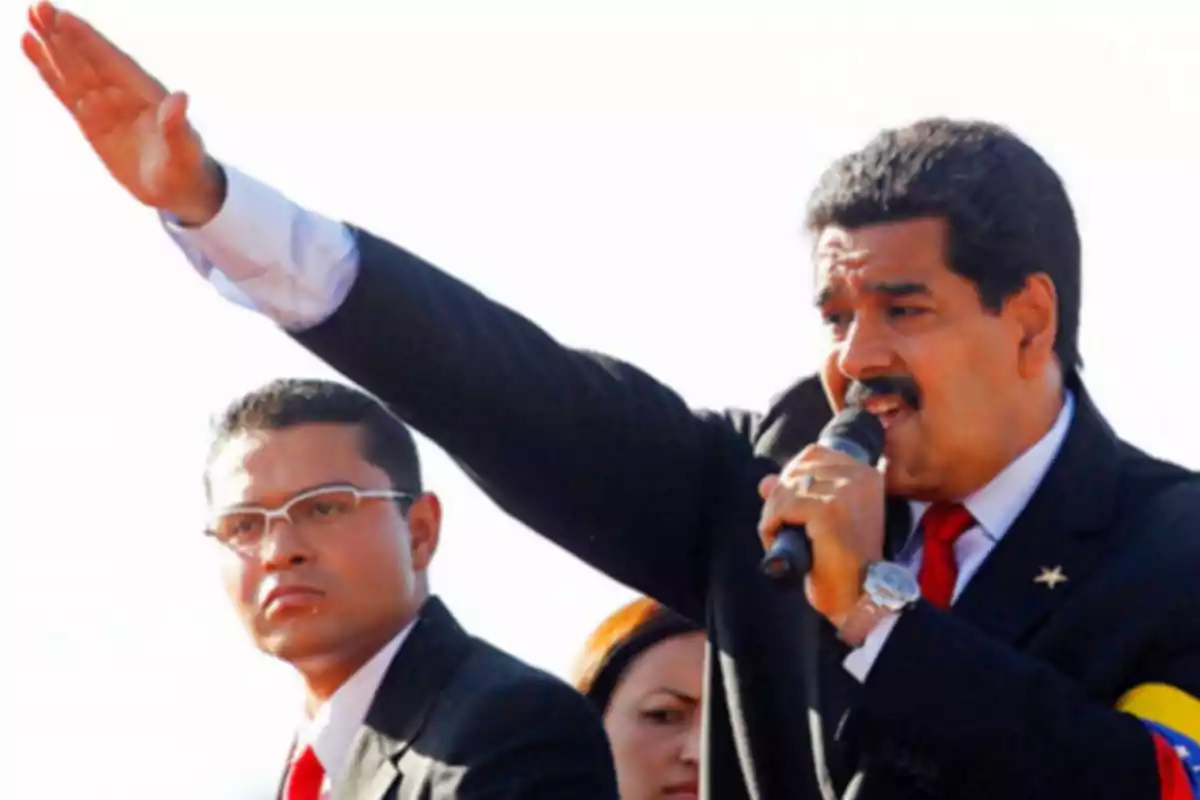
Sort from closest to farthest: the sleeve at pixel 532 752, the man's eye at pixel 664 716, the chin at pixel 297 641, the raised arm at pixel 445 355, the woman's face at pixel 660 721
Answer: the raised arm at pixel 445 355
the sleeve at pixel 532 752
the chin at pixel 297 641
the woman's face at pixel 660 721
the man's eye at pixel 664 716

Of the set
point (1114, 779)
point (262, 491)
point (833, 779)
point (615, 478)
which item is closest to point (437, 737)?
point (262, 491)

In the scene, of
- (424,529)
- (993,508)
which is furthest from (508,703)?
(993,508)

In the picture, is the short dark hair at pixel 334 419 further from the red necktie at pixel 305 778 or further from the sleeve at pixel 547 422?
the sleeve at pixel 547 422

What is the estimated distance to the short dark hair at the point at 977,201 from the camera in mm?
4746

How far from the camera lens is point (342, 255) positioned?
181 inches

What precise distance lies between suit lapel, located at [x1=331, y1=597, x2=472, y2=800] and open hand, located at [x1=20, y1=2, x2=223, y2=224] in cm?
173

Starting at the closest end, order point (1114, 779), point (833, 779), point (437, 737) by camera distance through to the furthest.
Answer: point (1114, 779) → point (833, 779) → point (437, 737)

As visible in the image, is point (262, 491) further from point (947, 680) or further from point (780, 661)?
point (947, 680)

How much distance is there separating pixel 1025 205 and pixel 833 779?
1106 millimetres

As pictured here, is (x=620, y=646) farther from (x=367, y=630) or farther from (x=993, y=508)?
(x=993, y=508)

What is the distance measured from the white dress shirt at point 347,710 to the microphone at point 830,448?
1838 mm

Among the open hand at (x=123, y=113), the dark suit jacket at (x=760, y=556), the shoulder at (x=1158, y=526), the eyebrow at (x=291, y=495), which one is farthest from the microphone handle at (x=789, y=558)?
the eyebrow at (x=291, y=495)

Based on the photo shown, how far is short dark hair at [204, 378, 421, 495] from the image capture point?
6.39 metres

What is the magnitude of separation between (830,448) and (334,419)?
7.72 ft
